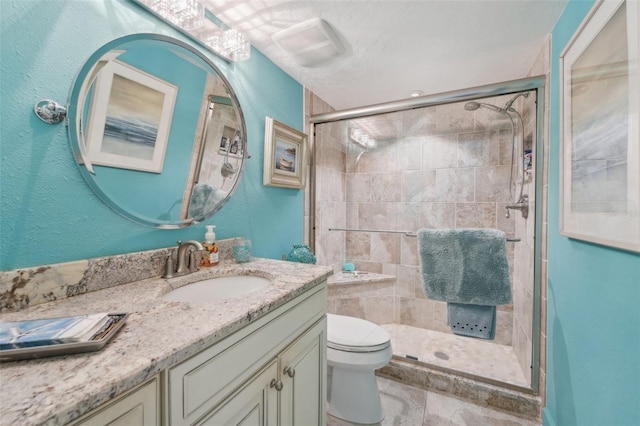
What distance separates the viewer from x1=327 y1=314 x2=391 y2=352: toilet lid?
54.1 inches

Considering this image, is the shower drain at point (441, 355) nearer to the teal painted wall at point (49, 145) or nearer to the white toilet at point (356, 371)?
the white toilet at point (356, 371)

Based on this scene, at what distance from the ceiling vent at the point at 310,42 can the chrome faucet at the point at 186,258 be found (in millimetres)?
1126

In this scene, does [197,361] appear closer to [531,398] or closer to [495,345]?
[531,398]

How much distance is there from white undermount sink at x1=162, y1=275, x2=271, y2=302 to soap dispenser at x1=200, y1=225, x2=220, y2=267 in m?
0.10

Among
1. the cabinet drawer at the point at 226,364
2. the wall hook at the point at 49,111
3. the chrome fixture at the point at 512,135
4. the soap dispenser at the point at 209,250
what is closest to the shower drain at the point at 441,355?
the chrome fixture at the point at 512,135

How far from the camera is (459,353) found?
2.01 metres

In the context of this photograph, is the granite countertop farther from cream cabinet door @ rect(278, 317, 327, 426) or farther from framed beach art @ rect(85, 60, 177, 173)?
framed beach art @ rect(85, 60, 177, 173)

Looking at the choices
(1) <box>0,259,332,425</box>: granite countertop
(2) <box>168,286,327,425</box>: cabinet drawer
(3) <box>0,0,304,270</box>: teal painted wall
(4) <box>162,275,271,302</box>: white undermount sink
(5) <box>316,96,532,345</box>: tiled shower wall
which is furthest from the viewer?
(5) <box>316,96,532,345</box>: tiled shower wall

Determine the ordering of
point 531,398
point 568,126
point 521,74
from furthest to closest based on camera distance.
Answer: point 521,74, point 531,398, point 568,126

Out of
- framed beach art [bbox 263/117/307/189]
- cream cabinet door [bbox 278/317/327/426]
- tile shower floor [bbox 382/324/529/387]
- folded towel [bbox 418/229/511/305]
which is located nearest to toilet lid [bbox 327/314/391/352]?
cream cabinet door [bbox 278/317/327/426]

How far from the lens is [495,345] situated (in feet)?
6.97

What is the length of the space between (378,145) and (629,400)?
2310 millimetres

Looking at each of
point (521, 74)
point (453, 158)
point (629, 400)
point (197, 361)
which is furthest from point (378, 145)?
point (197, 361)

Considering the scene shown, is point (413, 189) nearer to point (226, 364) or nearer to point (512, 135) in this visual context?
point (512, 135)
